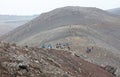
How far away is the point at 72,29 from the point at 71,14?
3791cm

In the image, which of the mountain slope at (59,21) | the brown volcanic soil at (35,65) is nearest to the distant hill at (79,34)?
the mountain slope at (59,21)

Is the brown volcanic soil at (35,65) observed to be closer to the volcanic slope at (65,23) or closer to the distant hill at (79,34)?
the distant hill at (79,34)

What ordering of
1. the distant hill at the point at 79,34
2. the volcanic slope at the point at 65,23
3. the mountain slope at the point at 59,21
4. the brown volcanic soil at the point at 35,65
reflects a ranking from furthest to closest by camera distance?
the mountain slope at the point at 59,21 → the volcanic slope at the point at 65,23 → the distant hill at the point at 79,34 → the brown volcanic soil at the point at 35,65

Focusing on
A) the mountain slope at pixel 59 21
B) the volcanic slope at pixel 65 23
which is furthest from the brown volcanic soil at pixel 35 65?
the mountain slope at pixel 59 21

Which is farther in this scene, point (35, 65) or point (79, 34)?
point (79, 34)

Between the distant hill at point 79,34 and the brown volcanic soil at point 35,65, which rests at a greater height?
the brown volcanic soil at point 35,65

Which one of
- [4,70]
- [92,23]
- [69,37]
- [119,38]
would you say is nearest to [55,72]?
[4,70]

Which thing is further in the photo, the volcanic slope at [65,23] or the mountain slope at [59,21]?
the mountain slope at [59,21]

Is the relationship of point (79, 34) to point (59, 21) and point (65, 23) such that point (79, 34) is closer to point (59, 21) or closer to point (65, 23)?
point (65, 23)

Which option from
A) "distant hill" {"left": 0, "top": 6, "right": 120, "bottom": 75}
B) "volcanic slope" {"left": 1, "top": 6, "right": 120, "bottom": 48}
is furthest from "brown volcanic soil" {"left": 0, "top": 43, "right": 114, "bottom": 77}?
"volcanic slope" {"left": 1, "top": 6, "right": 120, "bottom": 48}

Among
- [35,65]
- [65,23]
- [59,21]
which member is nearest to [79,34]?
[65,23]

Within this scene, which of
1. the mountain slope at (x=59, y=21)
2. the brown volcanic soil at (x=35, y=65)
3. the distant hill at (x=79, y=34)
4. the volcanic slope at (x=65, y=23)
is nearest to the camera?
the brown volcanic soil at (x=35, y=65)

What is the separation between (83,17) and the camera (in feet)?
371

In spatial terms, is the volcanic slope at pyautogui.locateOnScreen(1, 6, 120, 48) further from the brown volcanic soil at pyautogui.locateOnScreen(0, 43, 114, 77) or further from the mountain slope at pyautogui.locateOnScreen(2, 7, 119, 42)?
the brown volcanic soil at pyautogui.locateOnScreen(0, 43, 114, 77)
